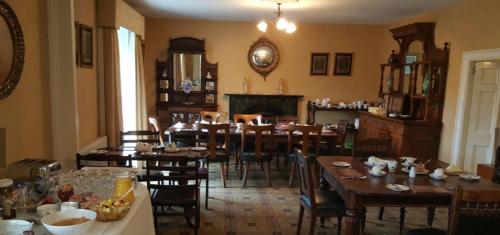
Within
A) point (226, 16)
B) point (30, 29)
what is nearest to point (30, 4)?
point (30, 29)

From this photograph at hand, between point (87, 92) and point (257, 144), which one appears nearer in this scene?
point (87, 92)

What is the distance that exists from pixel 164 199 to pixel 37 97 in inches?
55.1

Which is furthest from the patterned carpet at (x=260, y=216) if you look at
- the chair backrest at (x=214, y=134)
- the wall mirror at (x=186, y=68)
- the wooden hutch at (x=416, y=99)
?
the wall mirror at (x=186, y=68)

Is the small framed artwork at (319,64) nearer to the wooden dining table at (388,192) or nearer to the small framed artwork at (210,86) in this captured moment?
the small framed artwork at (210,86)

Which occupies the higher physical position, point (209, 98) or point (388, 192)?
point (209, 98)

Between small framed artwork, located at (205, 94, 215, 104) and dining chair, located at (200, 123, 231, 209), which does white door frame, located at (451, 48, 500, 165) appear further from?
small framed artwork, located at (205, 94, 215, 104)

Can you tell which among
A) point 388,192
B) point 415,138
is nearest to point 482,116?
point 415,138

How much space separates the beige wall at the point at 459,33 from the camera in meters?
4.26

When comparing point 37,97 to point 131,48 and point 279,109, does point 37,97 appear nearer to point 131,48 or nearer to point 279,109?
point 131,48

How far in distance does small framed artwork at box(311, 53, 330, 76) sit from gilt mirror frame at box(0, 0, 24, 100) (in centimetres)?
566

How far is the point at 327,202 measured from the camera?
3.03 m

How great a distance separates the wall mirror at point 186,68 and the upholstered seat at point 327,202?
4613 millimetres

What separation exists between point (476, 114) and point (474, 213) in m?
3.22

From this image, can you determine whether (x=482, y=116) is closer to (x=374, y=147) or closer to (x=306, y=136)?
(x=374, y=147)
